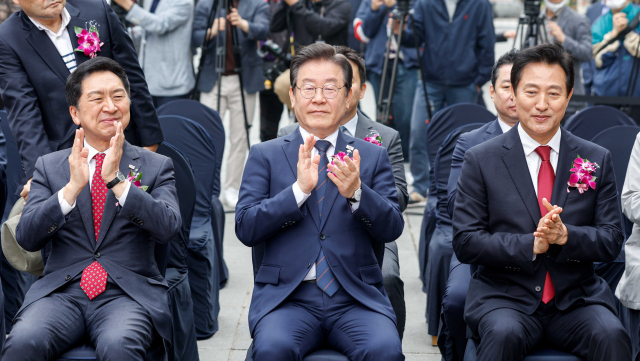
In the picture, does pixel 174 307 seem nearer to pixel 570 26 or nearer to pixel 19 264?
pixel 19 264

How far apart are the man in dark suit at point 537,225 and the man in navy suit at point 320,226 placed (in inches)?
12.7

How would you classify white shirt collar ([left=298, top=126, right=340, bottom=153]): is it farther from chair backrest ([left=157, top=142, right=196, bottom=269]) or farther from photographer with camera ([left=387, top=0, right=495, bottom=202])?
photographer with camera ([left=387, top=0, right=495, bottom=202])

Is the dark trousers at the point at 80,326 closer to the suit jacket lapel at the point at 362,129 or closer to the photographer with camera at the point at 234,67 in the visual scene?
the suit jacket lapel at the point at 362,129

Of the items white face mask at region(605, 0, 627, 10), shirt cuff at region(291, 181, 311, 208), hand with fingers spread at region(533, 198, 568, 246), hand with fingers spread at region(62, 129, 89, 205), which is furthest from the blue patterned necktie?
white face mask at region(605, 0, 627, 10)

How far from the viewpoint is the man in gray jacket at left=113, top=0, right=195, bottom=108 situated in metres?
5.68

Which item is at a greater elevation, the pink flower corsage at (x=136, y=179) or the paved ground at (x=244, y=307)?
the pink flower corsage at (x=136, y=179)

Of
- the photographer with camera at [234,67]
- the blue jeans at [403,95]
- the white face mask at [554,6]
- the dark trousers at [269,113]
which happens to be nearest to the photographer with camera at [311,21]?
the photographer with camera at [234,67]

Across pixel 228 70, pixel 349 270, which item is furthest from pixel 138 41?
pixel 349 270

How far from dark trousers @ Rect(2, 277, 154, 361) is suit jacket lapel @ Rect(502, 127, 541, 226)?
4.80 feet

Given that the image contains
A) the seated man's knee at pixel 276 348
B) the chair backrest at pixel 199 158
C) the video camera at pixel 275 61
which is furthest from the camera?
the video camera at pixel 275 61

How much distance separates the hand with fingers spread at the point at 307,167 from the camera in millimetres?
2531

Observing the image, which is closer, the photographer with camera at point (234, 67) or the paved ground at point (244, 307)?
the paved ground at point (244, 307)

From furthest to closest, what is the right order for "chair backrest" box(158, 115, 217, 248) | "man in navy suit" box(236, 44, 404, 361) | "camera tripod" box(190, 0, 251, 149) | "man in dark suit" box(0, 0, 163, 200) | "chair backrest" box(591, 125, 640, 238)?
"camera tripod" box(190, 0, 251, 149) → "chair backrest" box(158, 115, 217, 248) → "chair backrest" box(591, 125, 640, 238) → "man in dark suit" box(0, 0, 163, 200) → "man in navy suit" box(236, 44, 404, 361)

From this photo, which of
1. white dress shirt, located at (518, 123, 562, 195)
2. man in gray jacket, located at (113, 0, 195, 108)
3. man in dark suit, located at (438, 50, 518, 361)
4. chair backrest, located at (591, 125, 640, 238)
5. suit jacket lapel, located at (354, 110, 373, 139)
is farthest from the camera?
man in gray jacket, located at (113, 0, 195, 108)
